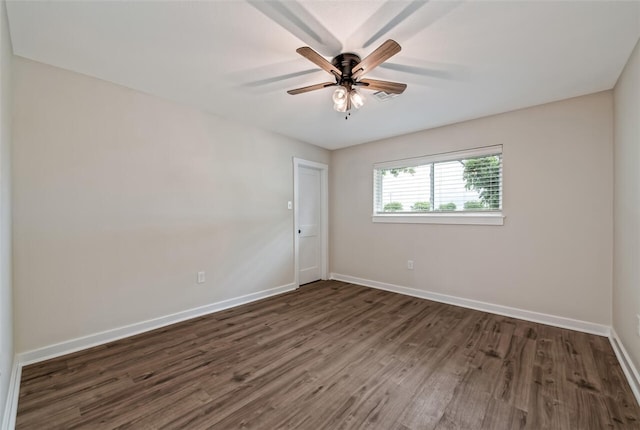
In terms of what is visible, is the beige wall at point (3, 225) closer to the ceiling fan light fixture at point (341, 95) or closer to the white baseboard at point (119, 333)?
the white baseboard at point (119, 333)

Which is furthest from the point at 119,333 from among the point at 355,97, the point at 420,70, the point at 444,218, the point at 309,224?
the point at 444,218

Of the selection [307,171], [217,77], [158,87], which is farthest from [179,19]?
[307,171]

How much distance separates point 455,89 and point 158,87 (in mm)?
2929

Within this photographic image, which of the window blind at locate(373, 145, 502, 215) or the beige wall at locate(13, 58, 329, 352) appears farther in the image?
the window blind at locate(373, 145, 502, 215)

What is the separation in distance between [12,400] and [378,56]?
3.19 meters

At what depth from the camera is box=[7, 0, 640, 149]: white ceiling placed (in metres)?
1.64

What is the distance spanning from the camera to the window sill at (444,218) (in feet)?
10.8

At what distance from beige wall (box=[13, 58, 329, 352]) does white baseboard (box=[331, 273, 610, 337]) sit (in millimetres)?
2101

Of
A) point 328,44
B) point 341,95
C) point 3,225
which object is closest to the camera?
point 3,225

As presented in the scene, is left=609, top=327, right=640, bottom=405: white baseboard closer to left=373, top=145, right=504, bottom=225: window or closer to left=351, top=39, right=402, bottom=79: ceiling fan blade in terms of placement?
left=373, top=145, right=504, bottom=225: window

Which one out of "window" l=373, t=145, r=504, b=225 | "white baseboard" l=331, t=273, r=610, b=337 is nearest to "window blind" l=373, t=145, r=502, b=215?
"window" l=373, t=145, r=504, b=225

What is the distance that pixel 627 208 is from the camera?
2203 millimetres

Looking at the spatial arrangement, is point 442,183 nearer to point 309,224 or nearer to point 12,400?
point 309,224

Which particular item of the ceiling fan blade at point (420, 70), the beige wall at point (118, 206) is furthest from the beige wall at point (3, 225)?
the ceiling fan blade at point (420, 70)
